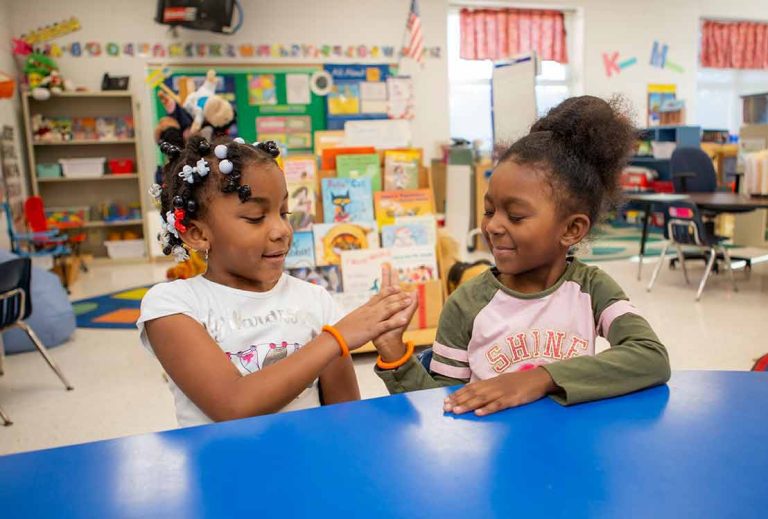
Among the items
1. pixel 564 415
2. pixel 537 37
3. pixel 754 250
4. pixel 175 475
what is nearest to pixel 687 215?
pixel 754 250

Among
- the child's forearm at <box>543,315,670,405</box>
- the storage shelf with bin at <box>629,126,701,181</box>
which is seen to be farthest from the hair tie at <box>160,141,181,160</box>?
the storage shelf with bin at <box>629,126,701,181</box>

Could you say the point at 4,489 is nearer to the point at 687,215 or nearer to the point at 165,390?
the point at 165,390

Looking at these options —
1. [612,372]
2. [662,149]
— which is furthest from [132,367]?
[662,149]

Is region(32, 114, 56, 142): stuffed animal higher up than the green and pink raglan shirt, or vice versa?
region(32, 114, 56, 142): stuffed animal

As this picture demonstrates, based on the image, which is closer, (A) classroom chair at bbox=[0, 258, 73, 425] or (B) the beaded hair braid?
(B) the beaded hair braid

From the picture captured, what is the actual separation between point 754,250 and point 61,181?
7484 mm

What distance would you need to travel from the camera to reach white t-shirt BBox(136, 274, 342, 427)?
39.2 inches

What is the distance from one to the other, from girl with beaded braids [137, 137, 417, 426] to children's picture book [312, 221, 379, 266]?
178 cm

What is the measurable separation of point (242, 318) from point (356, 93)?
23.3 feet

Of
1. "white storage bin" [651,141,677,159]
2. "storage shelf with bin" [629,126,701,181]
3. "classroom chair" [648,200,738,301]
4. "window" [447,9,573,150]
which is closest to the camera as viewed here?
"classroom chair" [648,200,738,301]

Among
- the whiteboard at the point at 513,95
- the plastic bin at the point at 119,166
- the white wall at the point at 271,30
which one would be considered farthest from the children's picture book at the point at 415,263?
the white wall at the point at 271,30

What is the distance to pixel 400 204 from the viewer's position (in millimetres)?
3008

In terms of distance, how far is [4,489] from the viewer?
0.60m

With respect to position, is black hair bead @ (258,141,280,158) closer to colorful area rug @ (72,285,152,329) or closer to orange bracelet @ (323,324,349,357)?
orange bracelet @ (323,324,349,357)
